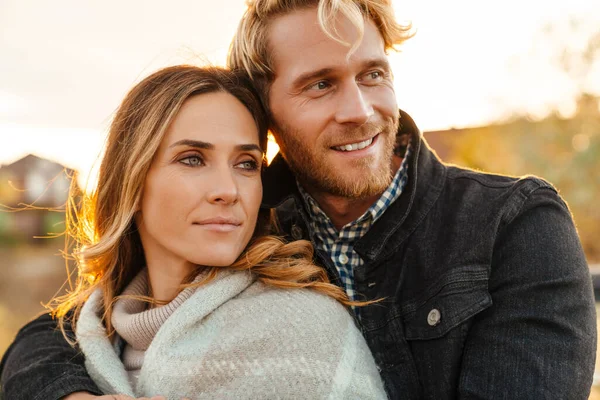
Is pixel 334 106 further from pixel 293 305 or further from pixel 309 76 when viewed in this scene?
pixel 293 305

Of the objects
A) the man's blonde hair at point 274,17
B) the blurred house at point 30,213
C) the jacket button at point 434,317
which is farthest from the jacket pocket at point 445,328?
the blurred house at point 30,213

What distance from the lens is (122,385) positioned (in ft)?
7.19

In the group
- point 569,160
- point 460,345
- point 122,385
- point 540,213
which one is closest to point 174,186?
point 122,385

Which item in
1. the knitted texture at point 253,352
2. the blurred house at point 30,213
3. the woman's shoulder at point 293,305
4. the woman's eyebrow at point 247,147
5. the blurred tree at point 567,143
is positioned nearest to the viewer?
the knitted texture at point 253,352

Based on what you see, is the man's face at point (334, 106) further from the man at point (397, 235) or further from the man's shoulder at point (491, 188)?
the man's shoulder at point (491, 188)

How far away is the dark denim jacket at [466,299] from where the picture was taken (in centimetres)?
204

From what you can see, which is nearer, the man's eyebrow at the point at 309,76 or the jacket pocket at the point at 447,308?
the jacket pocket at the point at 447,308

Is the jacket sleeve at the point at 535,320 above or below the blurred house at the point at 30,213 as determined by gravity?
above

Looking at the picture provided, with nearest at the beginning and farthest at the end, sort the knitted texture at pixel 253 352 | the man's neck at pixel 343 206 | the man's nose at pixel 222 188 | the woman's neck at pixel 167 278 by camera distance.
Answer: the knitted texture at pixel 253 352
the man's nose at pixel 222 188
the woman's neck at pixel 167 278
the man's neck at pixel 343 206

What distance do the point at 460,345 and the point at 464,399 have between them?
19 cm

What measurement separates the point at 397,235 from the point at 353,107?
0.55 m

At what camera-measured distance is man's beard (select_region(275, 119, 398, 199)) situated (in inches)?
101

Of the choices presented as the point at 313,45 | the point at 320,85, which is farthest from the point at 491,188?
the point at 313,45

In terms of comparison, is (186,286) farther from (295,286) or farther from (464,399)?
(464,399)
